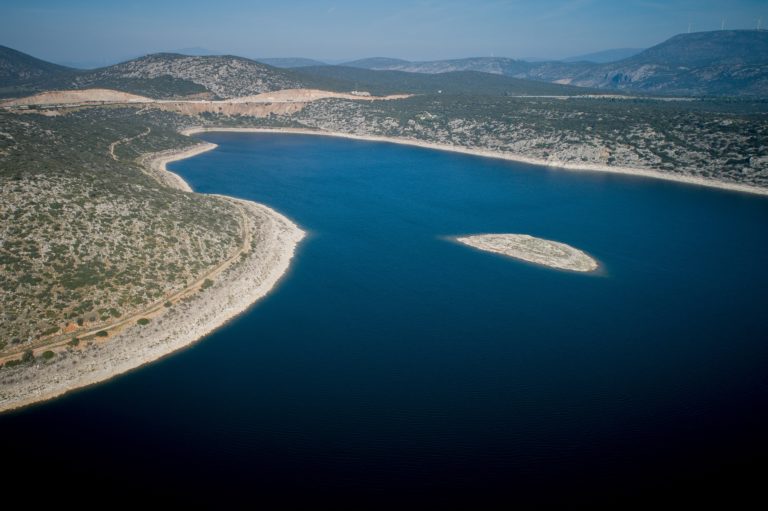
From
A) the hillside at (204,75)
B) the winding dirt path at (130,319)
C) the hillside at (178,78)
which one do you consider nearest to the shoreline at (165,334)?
the winding dirt path at (130,319)

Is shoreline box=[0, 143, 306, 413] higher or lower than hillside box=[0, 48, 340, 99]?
lower

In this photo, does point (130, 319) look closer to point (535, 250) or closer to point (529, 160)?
point (535, 250)

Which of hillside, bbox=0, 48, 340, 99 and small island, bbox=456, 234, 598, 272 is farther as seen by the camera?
hillside, bbox=0, 48, 340, 99

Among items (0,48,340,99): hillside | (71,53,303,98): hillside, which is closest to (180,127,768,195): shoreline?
(0,48,340,99): hillside

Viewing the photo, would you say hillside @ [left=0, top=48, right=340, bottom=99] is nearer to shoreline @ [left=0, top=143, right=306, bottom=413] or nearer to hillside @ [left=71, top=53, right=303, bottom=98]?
hillside @ [left=71, top=53, right=303, bottom=98]

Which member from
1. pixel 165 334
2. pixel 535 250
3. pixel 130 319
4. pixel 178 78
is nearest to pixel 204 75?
pixel 178 78

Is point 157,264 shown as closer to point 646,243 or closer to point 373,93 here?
point 646,243
